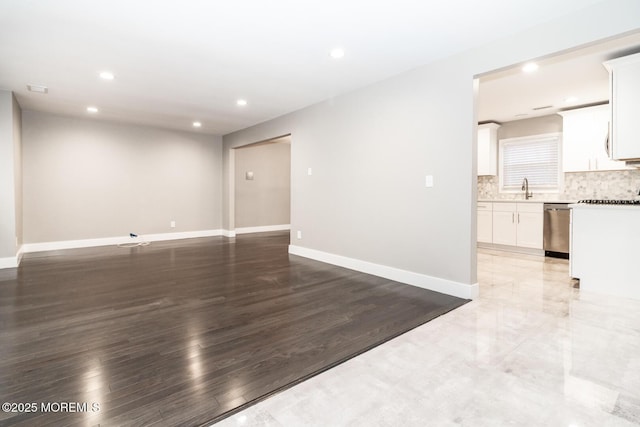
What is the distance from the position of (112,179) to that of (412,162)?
5.87 metres

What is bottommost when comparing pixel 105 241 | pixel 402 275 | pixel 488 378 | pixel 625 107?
pixel 488 378

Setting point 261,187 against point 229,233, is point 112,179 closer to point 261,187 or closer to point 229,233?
point 229,233

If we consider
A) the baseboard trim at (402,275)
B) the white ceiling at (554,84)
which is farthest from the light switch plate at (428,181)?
the white ceiling at (554,84)

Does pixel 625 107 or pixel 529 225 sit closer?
pixel 625 107

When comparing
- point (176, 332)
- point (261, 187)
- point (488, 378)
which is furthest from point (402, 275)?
point (261, 187)

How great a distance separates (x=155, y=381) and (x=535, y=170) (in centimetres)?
658

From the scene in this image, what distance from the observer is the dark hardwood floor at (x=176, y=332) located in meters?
1.63

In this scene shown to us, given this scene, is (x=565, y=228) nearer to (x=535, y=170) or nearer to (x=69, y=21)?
(x=535, y=170)

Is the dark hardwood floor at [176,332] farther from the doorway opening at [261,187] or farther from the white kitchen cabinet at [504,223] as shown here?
the doorway opening at [261,187]

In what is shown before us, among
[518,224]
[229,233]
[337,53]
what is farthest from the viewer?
[229,233]

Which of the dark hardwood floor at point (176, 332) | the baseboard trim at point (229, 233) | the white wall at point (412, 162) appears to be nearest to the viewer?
the dark hardwood floor at point (176, 332)

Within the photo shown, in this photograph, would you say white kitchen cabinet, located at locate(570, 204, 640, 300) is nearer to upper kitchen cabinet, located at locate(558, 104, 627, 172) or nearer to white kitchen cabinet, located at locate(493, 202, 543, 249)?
white kitchen cabinet, located at locate(493, 202, 543, 249)

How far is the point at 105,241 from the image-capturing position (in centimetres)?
645

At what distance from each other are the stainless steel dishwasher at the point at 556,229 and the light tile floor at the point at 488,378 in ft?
8.12
